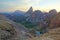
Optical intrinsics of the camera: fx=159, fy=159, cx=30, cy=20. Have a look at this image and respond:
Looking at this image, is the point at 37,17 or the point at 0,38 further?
the point at 37,17

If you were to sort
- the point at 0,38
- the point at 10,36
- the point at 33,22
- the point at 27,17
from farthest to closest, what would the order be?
the point at 27,17 → the point at 33,22 → the point at 10,36 → the point at 0,38

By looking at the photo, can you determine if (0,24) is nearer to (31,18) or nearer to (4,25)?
(4,25)

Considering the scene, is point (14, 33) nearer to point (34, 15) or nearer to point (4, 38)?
point (4, 38)

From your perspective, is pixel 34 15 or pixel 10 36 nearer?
pixel 10 36

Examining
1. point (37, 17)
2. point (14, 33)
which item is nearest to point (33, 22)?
point (37, 17)

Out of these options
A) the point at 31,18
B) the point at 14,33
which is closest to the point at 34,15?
the point at 31,18

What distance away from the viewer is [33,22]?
59031 mm

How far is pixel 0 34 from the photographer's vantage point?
10.2 metres

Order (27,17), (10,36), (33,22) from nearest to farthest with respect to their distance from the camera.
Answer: (10,36), (33,22), (27,17)

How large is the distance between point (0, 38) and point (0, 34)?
0.89ft

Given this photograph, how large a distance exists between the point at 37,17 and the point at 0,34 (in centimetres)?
5032

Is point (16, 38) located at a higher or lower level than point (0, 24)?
lower

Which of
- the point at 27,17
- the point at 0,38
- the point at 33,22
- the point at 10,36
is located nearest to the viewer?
the point at 0,38

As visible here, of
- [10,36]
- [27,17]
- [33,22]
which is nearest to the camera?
[10,36]
